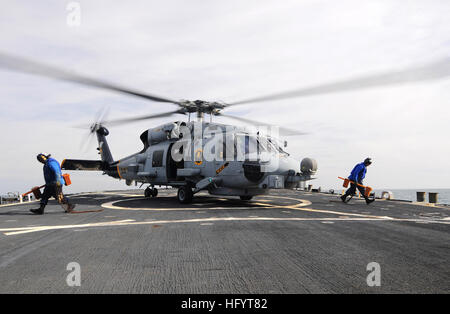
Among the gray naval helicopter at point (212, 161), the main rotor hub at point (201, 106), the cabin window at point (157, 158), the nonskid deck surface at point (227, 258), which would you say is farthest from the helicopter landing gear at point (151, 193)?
the nonskid deck surface at point (227, 258)

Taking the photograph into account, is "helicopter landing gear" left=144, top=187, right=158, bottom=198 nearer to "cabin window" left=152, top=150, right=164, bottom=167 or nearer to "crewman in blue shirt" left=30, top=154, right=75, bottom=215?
"cabin window" left=152, top=150, right=164, bottom=167

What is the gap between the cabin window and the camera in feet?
55.0

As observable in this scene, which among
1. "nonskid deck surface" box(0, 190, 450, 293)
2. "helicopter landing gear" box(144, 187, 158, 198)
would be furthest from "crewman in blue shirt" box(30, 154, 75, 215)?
"helicopter landing gear" box(144, 187, 158, 198)

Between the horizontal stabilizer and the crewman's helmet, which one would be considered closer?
the crewman's helmet

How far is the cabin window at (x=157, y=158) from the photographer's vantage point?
16.8m

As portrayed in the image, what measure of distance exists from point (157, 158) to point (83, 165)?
6.85 m

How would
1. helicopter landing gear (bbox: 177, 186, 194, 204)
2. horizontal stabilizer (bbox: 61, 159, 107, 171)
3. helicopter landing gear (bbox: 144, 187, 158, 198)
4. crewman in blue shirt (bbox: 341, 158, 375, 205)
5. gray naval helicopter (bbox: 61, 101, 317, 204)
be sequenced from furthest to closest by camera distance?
helicopter landing gear (bbox: 144, 187, 158, 198)
horizontal stabilizer (bbox: 61, 159, 107, 171)
crewman in blue shirt (bbox: 341, 158, 375, 205)
helicopter landing gear (bbox: 177, 186, 194, 204)
gray naval helicopter (bbox: 61, 101, 317, 204)

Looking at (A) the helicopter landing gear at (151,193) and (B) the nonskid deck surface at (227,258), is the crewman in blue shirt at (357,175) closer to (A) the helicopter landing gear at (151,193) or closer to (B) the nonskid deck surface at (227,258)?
(B) the nonskid deck surface at (227,258)

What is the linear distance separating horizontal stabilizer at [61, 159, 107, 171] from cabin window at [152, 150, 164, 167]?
5938 mm

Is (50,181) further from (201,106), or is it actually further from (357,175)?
(357,175)

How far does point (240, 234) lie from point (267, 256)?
76.8 inches

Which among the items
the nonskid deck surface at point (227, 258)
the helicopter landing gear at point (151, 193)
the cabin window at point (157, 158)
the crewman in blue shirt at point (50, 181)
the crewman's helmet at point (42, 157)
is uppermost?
the cabin window at point (157, 158)

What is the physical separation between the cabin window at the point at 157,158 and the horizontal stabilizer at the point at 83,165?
5938mm
